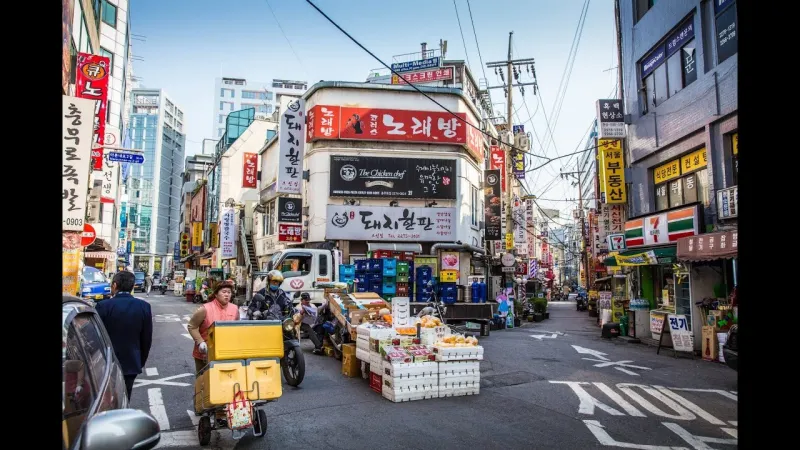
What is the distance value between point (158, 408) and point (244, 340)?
94.3 inches

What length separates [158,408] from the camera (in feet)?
23.5

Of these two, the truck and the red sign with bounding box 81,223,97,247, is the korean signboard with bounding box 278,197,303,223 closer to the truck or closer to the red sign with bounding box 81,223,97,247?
the truck

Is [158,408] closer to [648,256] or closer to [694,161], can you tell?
[648,256]

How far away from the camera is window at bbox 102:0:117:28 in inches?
1473

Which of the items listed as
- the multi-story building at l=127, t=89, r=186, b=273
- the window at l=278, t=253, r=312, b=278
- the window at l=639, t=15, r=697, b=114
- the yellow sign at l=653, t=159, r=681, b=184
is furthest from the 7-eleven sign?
the multi-story building at l=127, t=89, r=186, b=273

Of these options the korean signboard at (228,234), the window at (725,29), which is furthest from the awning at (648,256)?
the korean signboard at (228,234)

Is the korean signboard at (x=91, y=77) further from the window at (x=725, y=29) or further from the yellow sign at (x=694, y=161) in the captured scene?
the yellow sign at (x=694, y=161)

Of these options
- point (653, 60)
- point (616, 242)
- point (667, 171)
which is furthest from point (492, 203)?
point (653, 60)

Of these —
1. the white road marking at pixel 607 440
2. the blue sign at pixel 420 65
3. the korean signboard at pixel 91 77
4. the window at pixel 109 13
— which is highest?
the window at pixel 109 13

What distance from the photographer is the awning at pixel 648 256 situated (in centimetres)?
1459

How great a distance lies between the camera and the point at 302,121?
80.6 feet

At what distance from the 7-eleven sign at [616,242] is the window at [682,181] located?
1802mm
